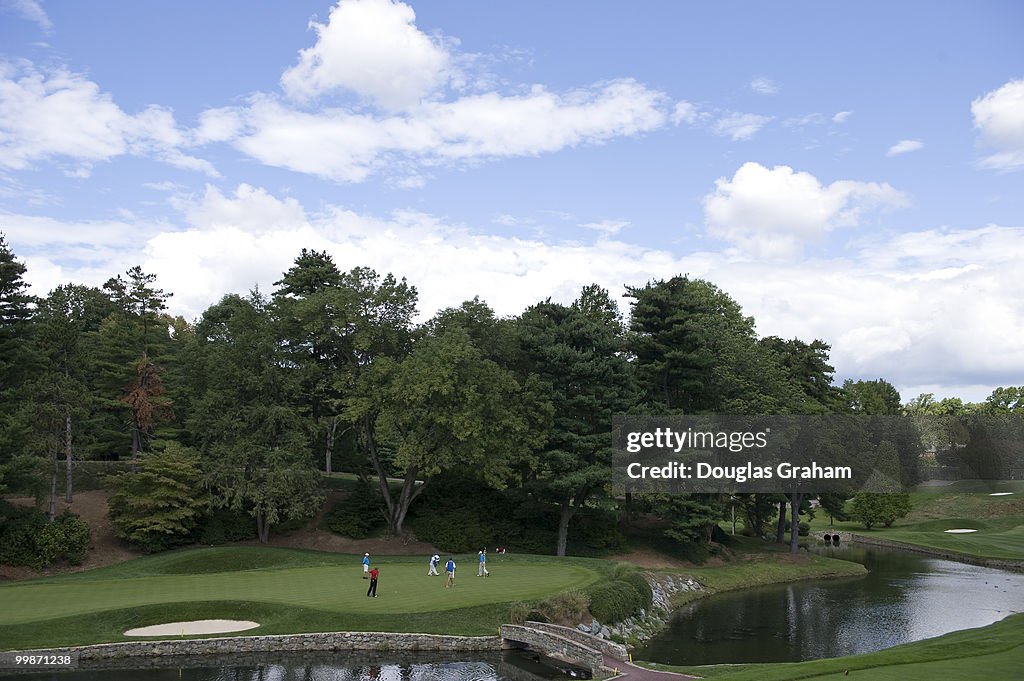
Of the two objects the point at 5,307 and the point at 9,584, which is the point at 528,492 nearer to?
the point at 9,584

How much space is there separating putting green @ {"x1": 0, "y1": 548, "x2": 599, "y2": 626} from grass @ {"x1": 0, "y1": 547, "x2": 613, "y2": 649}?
0.17 ft

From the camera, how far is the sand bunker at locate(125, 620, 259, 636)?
31.3 m

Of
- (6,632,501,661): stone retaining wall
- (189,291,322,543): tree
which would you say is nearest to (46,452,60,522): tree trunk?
(189,291,322,543): tree

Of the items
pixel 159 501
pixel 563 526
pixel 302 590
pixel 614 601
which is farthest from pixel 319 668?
pixel 563 526

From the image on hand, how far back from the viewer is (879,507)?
90.2m

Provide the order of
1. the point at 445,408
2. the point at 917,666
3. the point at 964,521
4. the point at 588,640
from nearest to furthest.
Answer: the point at 917,666 → the point at 588,640 → the point at 445,408 → the point at 964,521

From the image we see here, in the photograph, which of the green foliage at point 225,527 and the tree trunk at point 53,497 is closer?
the tree trunk at point 53,497

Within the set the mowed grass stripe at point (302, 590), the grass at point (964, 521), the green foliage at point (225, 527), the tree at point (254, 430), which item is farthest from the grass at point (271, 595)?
the grass at point (964, 521)

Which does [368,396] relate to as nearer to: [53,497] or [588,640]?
[53,497]

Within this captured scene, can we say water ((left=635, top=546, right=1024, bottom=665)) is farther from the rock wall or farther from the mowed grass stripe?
the mowed grass stripe

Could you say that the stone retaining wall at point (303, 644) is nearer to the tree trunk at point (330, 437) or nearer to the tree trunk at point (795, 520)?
the tree trunk at point (330, 437)

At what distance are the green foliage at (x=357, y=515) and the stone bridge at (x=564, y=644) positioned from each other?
26.3m

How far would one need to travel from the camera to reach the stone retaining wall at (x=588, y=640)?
2998cm

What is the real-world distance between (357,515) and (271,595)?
20.3 metres
